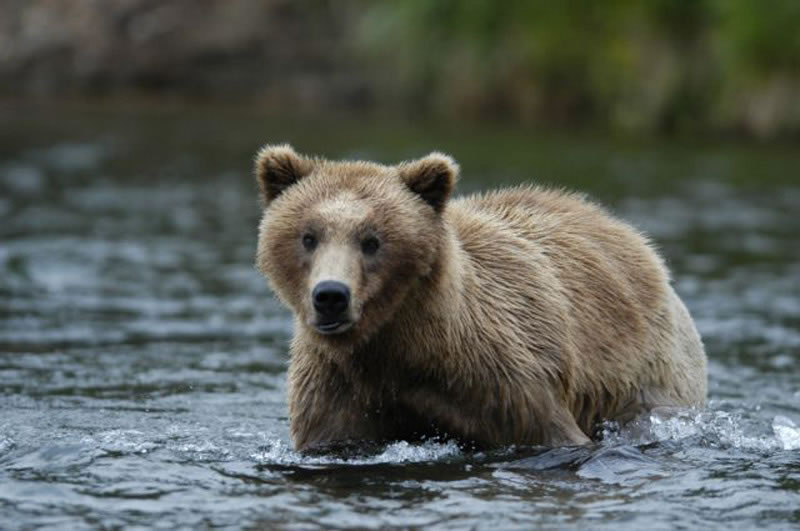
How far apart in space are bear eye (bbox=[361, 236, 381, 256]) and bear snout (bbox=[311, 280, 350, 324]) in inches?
14.8

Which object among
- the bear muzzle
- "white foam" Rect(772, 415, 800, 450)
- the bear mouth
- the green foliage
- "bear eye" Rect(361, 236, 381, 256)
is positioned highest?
the green foliage

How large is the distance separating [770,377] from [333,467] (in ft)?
17.0

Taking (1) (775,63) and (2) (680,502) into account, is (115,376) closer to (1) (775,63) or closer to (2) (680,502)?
(2) (680,502)

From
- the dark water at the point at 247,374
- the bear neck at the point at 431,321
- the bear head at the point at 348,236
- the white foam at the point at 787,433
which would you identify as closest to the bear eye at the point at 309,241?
the bear head at the point at 348,236

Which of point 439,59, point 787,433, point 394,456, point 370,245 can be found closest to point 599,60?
point 439,59

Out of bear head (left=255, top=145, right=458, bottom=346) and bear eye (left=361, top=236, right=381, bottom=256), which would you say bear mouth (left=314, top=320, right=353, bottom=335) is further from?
bear eye (left=361, top=236, right=381, bottom=256)

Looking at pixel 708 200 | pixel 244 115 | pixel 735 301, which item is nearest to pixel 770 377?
pixel 735 301

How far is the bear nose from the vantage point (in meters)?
7.16

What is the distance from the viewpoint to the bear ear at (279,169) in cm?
798

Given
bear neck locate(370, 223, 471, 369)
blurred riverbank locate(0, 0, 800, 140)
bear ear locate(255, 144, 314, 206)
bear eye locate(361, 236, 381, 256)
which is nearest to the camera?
bear eye locate(361, 236, 381, 256)

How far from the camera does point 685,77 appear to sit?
3484cm

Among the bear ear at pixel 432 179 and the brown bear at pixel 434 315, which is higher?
the bear ear at pixel 432 179

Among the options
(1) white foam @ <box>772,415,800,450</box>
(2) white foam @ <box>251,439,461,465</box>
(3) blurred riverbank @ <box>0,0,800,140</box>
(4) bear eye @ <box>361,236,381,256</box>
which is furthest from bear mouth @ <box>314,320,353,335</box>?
(3) blurred riverbank @ <box>0,0,800,140</box>

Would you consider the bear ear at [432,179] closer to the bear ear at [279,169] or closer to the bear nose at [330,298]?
the bear ear at [279,169]
